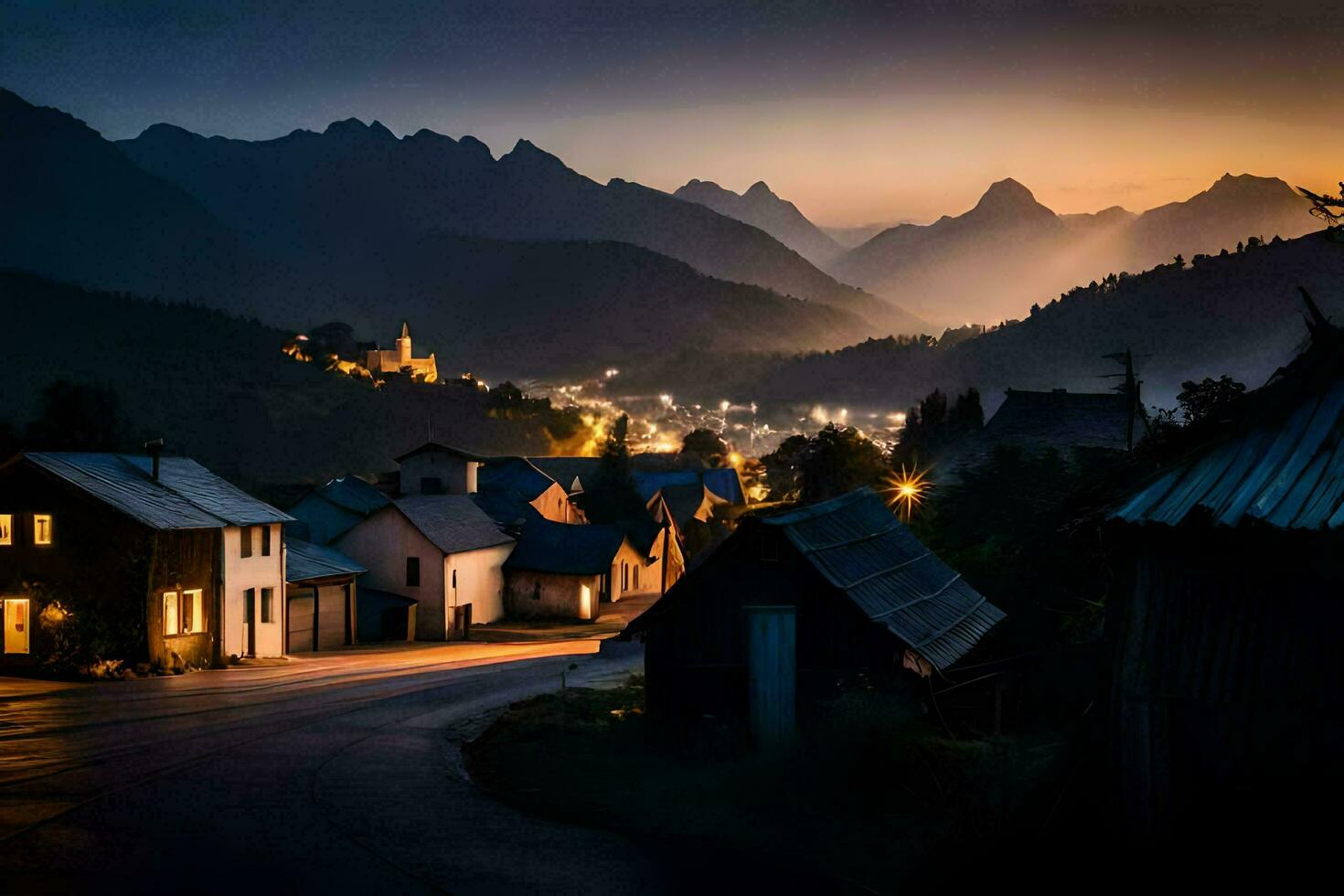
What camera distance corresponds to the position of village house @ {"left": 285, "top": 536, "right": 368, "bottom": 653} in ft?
180

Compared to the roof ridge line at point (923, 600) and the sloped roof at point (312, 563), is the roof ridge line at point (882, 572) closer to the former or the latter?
the roof ridge line at point (923, 600)

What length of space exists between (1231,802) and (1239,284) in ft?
487

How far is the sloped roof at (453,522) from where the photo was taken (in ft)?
219

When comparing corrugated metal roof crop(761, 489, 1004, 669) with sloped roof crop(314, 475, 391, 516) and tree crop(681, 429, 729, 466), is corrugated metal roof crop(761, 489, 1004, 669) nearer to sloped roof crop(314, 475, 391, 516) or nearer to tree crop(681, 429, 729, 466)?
sloped roof crop(314, 475, 391, 516)

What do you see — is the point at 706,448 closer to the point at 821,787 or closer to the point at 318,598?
the point at 318,598

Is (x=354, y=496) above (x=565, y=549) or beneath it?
above

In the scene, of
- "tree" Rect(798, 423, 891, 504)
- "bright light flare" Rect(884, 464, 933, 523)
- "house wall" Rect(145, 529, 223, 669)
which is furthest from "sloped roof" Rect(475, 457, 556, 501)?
"house wall" Rect(145, 529, 223, 669)

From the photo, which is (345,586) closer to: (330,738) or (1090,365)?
(330,738)

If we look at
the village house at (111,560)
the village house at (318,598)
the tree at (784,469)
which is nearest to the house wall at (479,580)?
the village house at (318,598)

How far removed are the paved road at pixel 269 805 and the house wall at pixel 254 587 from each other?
9.45 metres

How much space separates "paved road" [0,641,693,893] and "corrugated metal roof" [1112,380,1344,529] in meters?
8.99

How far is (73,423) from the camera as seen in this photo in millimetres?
80562

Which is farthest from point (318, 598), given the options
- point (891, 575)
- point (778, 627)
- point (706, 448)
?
point (706, 448)

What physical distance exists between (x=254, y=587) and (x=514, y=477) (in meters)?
48.4
